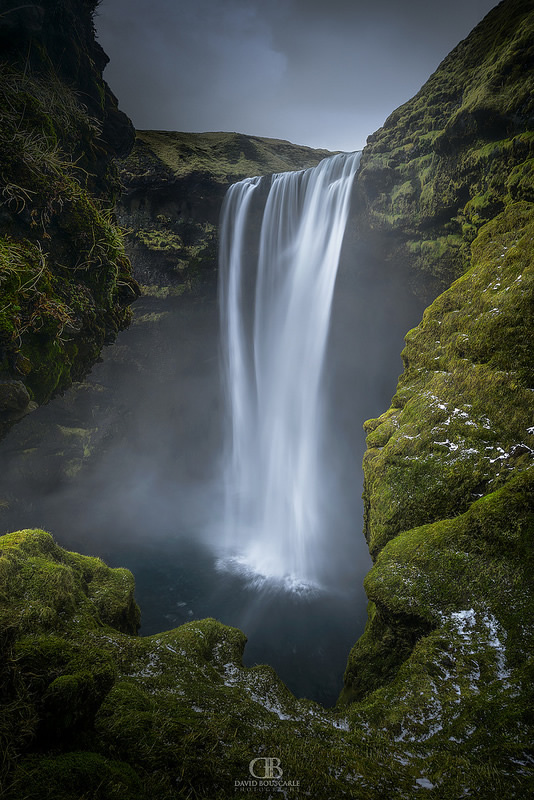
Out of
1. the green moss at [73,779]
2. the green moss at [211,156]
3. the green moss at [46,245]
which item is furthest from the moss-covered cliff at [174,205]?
the green moss at [73,779]

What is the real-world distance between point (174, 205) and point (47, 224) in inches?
698

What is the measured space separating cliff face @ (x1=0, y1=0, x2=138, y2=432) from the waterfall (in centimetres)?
1176

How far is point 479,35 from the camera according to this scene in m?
10.7

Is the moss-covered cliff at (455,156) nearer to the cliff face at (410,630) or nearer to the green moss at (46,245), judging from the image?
the cliff face at (410,630)

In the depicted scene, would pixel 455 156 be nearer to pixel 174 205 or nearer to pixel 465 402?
pixel 465 402

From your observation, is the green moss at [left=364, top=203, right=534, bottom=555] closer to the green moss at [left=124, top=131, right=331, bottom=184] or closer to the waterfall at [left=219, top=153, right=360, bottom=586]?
the waterfall at [left=219, top=153, right=360, bottom=586]

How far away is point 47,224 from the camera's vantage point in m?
6.66

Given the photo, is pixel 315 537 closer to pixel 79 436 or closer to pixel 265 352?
pixel 265 352

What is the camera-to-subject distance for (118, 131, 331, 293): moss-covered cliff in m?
20.6

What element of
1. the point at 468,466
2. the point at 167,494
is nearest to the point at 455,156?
the point at 468,466

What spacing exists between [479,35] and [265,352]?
1601 centimetres

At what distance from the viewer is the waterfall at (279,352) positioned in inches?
707

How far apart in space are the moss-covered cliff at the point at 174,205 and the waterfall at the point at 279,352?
1226 mm

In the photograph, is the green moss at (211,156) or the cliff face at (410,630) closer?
the cliff face at (410,630)
